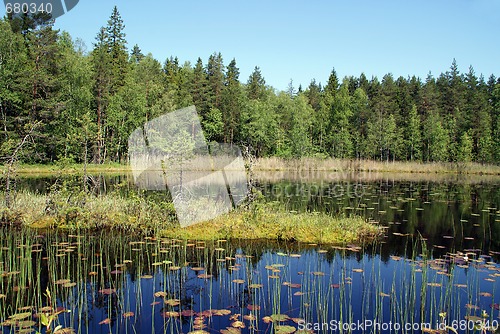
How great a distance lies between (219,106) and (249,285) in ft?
156

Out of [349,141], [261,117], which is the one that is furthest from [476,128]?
[261,117]

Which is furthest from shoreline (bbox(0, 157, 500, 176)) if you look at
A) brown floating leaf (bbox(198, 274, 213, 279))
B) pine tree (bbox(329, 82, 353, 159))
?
brown floating leaf (bbox(198, 274, 213, 279))

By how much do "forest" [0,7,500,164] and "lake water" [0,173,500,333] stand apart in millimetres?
25224

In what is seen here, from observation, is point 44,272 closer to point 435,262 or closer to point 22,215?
point 22,215

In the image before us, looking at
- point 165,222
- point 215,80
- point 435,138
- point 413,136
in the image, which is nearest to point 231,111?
point 215,80

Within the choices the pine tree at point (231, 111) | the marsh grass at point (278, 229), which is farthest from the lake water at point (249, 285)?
the pine tree at point (231, 111)

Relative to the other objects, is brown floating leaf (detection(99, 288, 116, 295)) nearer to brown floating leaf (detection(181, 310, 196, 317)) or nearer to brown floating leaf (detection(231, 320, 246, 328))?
brown floating leaf (detection(181, 310, 196, 317))

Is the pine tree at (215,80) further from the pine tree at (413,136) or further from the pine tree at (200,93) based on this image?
the pine tree at (413,136)

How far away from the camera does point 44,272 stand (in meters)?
7.20

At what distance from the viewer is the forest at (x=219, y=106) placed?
35625mm

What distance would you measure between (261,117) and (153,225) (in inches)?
1601

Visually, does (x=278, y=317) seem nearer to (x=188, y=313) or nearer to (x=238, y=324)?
(x=238, y=324)

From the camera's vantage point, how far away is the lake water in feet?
17.7

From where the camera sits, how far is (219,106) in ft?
174
